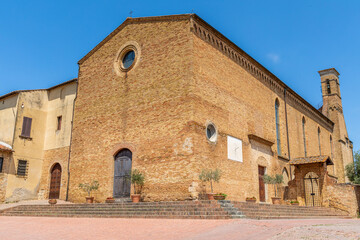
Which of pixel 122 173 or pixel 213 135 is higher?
pixel 213 135

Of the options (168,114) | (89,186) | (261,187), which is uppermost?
(168,114)

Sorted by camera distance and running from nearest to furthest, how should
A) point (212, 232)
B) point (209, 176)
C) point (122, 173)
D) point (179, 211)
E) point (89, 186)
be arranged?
1. point (212, 232)
2. point (179, 211)
3. point (209, 176)
4. point (122, 173)
5. point (89, 186)

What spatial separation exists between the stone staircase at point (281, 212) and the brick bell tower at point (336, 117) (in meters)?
18.3

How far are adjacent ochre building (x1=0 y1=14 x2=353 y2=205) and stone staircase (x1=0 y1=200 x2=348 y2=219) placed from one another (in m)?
2.12

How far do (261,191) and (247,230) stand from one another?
11979mm

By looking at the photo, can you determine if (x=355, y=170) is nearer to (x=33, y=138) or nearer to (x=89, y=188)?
(x=89, y=188)

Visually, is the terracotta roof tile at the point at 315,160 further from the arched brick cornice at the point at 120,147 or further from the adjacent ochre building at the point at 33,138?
the adjacent ochre building at the point at 33,138

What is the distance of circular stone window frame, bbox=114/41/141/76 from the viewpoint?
18.4 metres

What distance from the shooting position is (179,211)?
11367mm

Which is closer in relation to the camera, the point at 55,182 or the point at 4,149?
the point at 4,149

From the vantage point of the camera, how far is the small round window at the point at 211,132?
15961 mm

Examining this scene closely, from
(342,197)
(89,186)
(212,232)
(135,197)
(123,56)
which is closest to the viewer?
(212,232)

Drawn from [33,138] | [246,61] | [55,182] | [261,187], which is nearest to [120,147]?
[55,182]

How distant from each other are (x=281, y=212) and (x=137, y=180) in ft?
21.6
